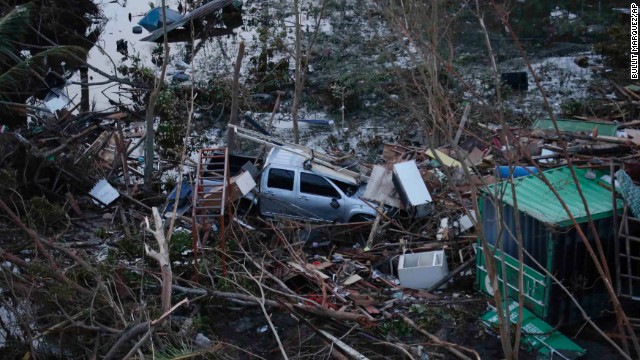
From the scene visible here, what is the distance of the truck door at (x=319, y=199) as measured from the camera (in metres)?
12.5

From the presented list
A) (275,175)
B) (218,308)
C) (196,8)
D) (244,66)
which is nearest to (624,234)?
(218,308)

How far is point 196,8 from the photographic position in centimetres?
2650

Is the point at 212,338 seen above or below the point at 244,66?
below

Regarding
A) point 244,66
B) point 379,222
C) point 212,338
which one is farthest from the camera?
point 244,66

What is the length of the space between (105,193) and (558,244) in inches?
338

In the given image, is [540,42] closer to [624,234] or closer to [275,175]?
[275,175]

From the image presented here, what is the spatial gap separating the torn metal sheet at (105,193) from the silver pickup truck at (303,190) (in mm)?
2940

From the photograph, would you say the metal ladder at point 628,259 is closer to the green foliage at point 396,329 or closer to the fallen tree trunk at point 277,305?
the green foliage at point 396,329

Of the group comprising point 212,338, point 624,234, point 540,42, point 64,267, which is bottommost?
point 212,338

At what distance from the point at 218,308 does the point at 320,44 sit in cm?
1523

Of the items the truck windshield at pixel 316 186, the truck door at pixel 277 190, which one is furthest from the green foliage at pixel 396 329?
the truck door at pixel 277 190

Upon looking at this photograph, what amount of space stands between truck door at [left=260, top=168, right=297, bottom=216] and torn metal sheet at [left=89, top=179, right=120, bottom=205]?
2.98 meters

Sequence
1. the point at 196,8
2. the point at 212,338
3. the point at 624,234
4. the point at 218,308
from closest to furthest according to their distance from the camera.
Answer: the point at 624,234, the point at 212,338, the point at 218,308, the point at 196,8

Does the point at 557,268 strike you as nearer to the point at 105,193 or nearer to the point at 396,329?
the point at 396,329
